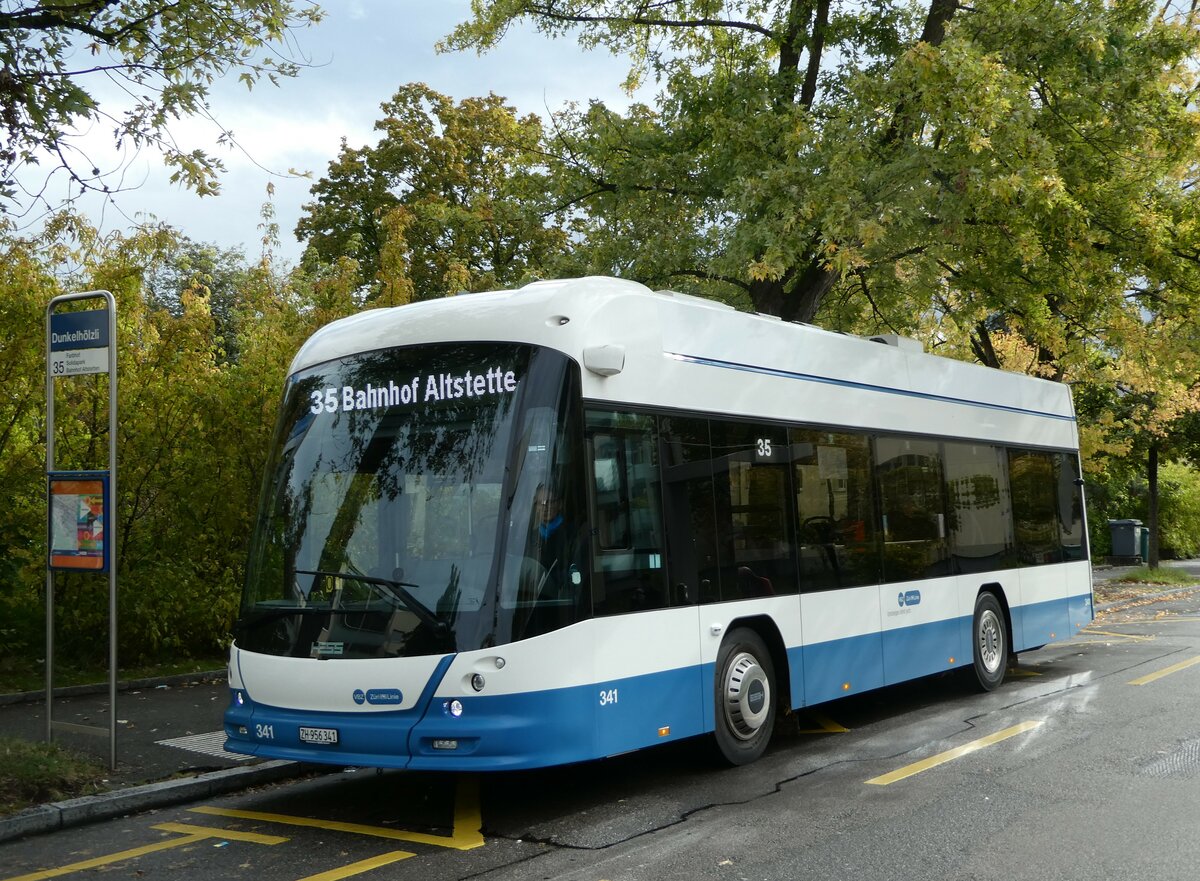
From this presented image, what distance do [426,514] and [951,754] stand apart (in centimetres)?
424

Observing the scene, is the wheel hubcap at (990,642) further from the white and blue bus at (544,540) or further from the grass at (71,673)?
the grass at (71,673)

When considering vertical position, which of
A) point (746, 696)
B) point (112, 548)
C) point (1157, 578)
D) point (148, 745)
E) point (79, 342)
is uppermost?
point (79, 342)

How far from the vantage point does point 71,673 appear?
40.9ft

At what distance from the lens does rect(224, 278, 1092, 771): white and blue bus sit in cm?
668

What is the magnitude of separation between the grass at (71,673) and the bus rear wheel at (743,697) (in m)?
6.89

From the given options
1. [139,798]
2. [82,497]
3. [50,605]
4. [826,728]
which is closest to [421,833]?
[139,798]

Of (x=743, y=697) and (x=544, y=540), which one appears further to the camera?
(x=743, y=697)

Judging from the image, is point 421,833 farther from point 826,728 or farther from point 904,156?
point 904,156

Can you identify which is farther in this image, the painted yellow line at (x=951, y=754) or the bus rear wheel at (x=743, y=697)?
the bus rear wheel at (x=743, y=697)

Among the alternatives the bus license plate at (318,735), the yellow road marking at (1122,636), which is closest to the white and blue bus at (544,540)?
the bus license plate at (318,735)

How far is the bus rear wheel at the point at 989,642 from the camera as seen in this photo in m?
11.7

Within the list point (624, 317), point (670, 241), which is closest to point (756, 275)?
point (670, 241)

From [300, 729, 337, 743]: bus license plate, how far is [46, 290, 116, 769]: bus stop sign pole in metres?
2.01

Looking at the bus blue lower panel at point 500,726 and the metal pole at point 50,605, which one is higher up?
the metal pole at point 50,605
